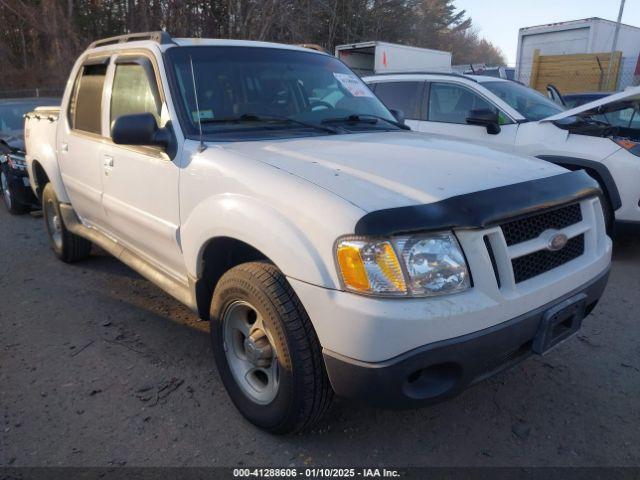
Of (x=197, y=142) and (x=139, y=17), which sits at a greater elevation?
(x=139, y=17)

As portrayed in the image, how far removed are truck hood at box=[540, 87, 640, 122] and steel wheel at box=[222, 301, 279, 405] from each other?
4022 mm

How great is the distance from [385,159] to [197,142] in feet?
3.38

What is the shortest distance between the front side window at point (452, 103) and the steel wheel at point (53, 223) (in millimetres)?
4398

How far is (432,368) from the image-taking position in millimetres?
2137

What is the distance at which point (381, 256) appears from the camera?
6.61 ft

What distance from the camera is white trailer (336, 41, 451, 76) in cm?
1545

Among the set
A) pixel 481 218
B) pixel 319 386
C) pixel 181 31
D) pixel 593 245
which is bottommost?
pixel 319 386

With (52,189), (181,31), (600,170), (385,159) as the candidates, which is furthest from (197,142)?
(181,31)

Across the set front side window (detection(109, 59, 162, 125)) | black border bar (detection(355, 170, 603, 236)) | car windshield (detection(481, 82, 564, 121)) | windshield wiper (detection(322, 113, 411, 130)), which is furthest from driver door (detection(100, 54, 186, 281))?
car windshield (detection(481, 82, 564, 121))

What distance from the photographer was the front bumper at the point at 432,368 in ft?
6.57

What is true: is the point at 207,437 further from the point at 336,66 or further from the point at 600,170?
the point at 600,170

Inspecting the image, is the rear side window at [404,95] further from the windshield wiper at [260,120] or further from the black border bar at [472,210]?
the black border bar at [472,210]

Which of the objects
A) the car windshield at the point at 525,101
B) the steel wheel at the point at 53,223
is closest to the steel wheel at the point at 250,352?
the steel wheel at the point at 53,223

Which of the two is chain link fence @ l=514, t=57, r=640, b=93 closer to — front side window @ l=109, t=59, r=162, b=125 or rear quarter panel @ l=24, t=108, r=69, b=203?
rear quarter panel @ l=24, t=108, r=69, b=203
